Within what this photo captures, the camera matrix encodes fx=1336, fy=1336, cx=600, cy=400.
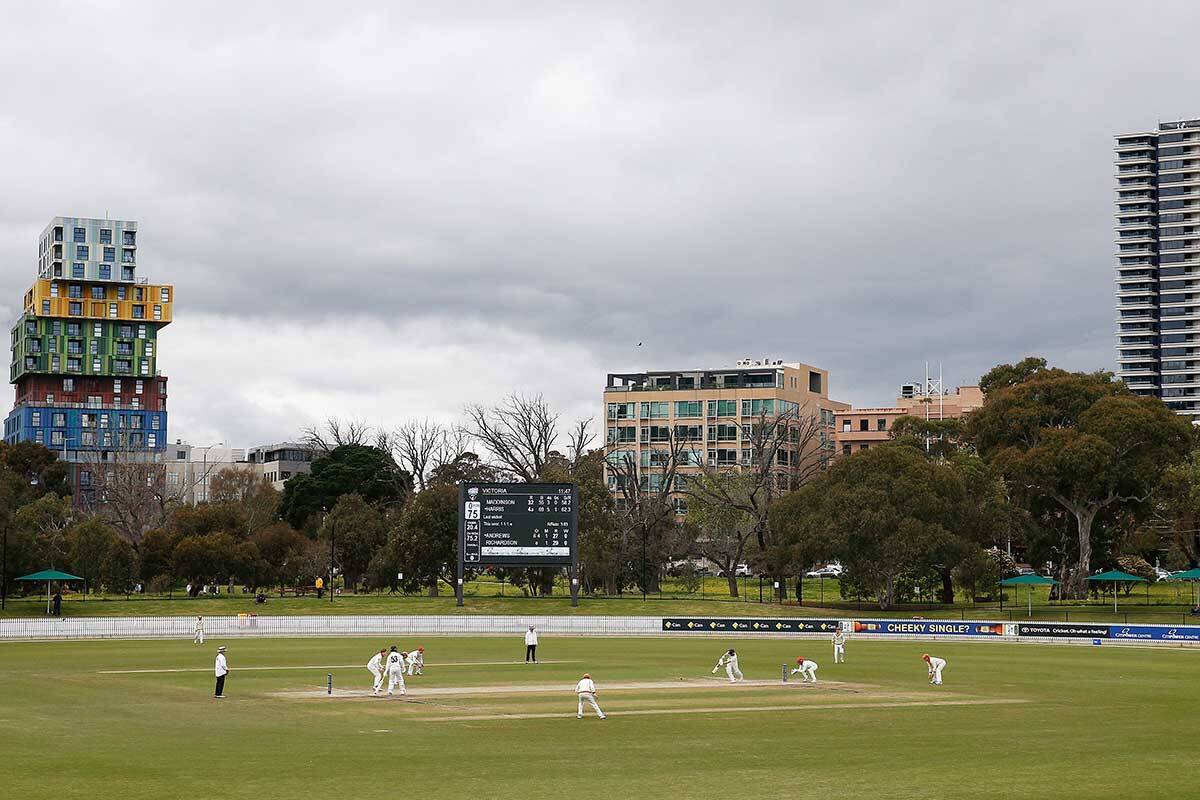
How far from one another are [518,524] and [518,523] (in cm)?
7

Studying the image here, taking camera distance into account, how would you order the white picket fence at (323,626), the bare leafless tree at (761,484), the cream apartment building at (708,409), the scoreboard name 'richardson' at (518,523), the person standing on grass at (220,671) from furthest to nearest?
the cream apartment building at (708,409), the bare leafless tree at (761,484), the scoreboard name 'richardson' at (518,523), the white picket fence at (323,626), the person standing on grass at (220,671)

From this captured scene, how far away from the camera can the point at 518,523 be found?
88.6 metres

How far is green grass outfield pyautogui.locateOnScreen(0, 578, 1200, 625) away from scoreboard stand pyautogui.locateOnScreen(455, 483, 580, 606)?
512cm

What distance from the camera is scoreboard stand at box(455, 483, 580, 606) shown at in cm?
8806

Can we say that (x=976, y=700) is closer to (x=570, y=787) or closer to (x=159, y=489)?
(x=570, y=787)

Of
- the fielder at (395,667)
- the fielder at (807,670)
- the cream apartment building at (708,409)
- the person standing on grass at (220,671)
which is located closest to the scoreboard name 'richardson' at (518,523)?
Result: the fielder at (807,670)

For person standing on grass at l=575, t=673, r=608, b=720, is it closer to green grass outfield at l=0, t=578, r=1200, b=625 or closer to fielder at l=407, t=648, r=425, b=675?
fielder at l=407, t=648, r=425, b=675

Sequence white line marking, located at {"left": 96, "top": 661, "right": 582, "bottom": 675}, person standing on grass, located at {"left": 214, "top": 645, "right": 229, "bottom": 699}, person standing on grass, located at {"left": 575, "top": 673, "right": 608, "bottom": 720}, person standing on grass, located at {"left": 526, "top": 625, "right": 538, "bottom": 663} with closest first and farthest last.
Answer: person standing on grass, located at {"left": 575, "top": 673, "right": 608, "bottom": 720} → person standing on grass, located at {"left": 214, "top": 645, "right": 229, "bottom": 699} → white line marking, located at {"left": 96, "top": 661, "right": 582, "bottom": 675} → person standing on grass, located at {"left": 526, "top": 625, "right": 538, "bottom": 663}

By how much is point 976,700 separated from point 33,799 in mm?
29666

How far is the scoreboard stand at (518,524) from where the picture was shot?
88062mm

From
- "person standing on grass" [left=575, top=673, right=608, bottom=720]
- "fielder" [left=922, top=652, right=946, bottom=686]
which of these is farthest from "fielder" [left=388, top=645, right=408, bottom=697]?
"fielder" [left=922, top=652, right=946, bottom=686]

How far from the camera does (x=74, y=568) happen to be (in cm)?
10125

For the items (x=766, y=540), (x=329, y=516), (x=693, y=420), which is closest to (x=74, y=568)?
(x=329, y=516)

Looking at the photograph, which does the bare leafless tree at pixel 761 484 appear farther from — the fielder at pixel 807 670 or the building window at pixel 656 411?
the fielder at pixel 807 670
